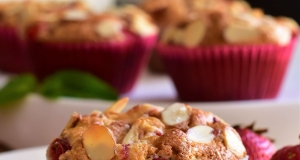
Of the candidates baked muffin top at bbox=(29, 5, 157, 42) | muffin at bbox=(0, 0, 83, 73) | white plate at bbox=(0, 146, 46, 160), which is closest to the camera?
white plate at bbox=(0, 146, 46, 160)

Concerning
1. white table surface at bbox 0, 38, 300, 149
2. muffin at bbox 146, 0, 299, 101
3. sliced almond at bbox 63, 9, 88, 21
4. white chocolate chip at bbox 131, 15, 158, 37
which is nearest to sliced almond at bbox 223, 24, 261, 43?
muffin at bbox 146, 0, 299, 101

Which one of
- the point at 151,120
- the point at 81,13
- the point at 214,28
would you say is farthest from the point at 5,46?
the point at 151,120

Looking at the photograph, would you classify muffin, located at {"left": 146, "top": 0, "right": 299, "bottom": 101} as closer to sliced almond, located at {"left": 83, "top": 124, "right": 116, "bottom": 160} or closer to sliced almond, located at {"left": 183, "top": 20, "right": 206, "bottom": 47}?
sliced almond, located at {"left": 183, "top": 20, "right": 206, "bottom": 47}

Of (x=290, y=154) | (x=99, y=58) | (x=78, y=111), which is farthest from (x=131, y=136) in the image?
(x=99, y=58)

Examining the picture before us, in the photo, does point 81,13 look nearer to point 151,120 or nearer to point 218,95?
point 218,95

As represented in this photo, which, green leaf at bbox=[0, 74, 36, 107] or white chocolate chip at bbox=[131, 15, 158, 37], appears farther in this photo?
white chocolate chip at bbox=[131, 15, 158, 37]

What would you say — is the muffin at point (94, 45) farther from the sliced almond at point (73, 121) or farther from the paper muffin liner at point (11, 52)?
the sliced almond at point (73, 121)
